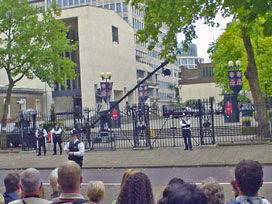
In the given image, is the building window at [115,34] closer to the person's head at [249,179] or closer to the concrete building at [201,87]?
the concrete building at [201,87]

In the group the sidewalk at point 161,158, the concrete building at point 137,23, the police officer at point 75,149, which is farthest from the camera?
the concrete building at point 137,23

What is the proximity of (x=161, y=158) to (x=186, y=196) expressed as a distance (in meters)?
14.9

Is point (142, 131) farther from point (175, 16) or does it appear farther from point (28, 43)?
point (28, 43)

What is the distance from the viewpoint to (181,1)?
17.0m

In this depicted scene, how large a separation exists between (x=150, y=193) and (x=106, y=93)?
1118 inches

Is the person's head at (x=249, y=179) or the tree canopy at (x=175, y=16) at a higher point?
the tree canopy at (x=175, y=16)

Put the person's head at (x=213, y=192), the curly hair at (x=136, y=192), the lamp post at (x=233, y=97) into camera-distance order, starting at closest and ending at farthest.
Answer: the curly hair at (x=136, y=192) < the person's head at (x=213, y=192) < the lamp post at (x=233, y=97)

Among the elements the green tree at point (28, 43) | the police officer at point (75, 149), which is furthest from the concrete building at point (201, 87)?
the police officer at point (75, 149)

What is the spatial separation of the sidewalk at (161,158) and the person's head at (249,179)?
11253mm

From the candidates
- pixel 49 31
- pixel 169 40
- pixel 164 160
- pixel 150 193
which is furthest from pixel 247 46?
pixel 150 193

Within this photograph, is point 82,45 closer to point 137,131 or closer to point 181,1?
point 137,131

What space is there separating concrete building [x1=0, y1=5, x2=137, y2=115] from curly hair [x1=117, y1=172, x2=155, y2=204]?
53810 millimetres

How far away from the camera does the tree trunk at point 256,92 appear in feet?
69.2

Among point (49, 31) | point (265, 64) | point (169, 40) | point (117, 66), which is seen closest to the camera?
point (169, 40)
